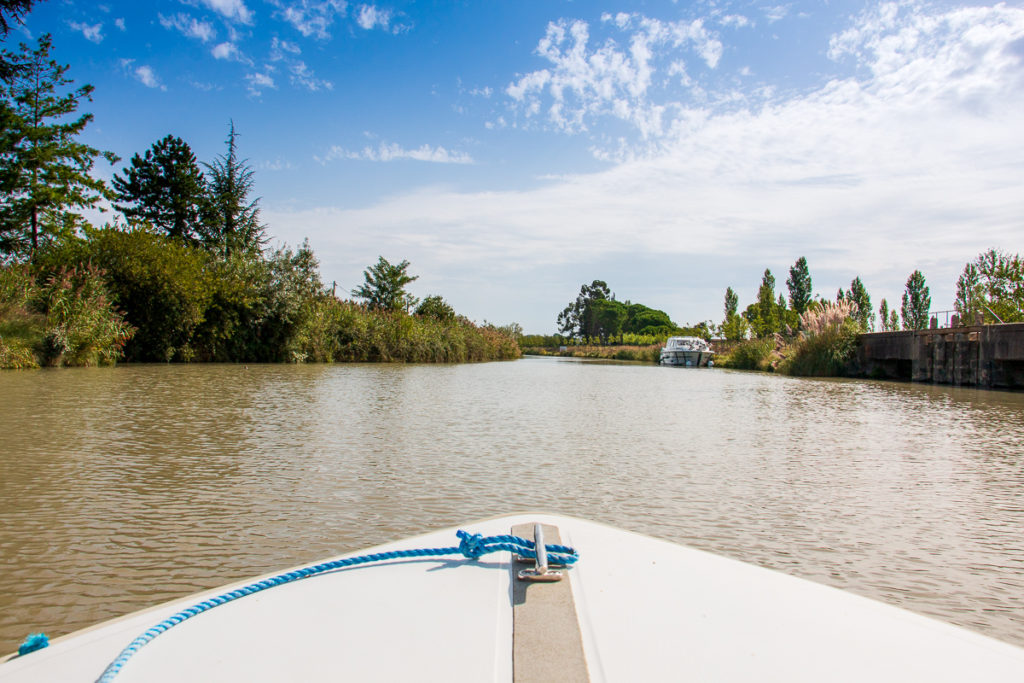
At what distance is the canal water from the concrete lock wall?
837 cm

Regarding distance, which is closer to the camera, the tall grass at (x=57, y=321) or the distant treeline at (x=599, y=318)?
the tall grass at (x=57, y=321)

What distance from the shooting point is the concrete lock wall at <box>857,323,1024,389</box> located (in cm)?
1417

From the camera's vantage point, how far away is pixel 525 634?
4.09 feet

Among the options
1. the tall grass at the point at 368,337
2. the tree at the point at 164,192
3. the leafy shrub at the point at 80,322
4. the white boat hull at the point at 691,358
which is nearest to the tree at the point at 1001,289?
the white boat hull at the point at 691,358

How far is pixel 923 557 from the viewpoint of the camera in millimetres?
2689

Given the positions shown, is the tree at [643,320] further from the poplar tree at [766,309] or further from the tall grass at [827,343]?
the tall grass at [827,343]

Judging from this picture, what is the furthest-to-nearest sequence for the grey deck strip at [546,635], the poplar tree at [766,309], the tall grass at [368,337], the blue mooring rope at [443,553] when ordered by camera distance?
1. the poplar tree at [766,309]
2. the tall grass at [368,337]
3. the blue mooring rope at [443,553]
4. the grey deck strip at [546,635]

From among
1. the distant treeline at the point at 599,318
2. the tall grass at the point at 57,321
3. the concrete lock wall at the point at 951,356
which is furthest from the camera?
the distant treeline at the point at 599,318

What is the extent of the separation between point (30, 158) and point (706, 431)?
25.4 m

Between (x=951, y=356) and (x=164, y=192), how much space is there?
1299 inches

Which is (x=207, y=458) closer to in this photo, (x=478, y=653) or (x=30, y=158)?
(x=478, y=653)

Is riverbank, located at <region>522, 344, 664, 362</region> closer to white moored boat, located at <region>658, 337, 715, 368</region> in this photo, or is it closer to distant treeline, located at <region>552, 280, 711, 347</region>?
white moored boat, located at <region>658, 337, 715, 368</region>

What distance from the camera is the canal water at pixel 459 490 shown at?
2.35 metres

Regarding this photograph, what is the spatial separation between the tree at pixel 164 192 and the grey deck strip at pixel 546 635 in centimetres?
3231
